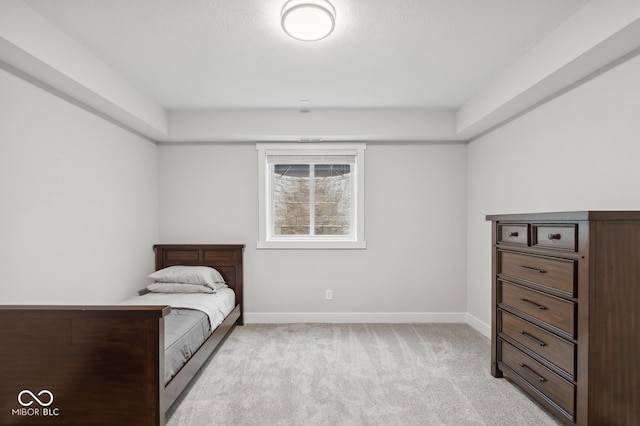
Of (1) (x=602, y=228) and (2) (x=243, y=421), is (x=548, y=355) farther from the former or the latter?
(2) (x=243, y=421)

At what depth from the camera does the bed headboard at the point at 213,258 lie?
426 centimetres

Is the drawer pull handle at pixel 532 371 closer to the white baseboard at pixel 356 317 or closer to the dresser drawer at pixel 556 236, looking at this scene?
the dresser drawer at pixel 556 236

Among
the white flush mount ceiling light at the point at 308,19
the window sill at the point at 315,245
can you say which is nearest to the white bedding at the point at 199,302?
the window sill at the point at 315,245

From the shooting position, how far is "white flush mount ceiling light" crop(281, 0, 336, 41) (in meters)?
1.99

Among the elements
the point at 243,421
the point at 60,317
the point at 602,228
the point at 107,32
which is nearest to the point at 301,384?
the point at 243,421

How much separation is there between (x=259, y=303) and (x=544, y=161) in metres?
3.30

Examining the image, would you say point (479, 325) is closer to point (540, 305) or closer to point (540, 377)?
point (540, 377)

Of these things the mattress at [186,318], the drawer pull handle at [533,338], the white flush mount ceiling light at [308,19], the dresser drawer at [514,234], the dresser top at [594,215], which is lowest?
the mattress at [186,318]

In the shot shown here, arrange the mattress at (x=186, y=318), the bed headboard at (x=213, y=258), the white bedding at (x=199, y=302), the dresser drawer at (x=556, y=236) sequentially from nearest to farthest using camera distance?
the dresser drawer at (x=556, y=236) < the mattress at (x=186, y=318) < the white bedding at (x=199, y=302) < the bed headboard at (x=213, y=258)

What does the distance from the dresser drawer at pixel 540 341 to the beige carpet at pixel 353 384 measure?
0.42 m

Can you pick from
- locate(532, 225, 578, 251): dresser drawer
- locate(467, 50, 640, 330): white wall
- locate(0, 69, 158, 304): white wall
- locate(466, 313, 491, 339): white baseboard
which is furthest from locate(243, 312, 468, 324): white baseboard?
locate(532, 225, 578, 251): dresser drawer

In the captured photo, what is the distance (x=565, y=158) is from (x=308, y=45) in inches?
80.1

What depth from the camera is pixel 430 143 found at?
172 inches

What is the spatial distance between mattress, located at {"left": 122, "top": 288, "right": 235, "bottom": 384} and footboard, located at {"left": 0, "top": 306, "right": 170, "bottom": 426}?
0.33 meters
